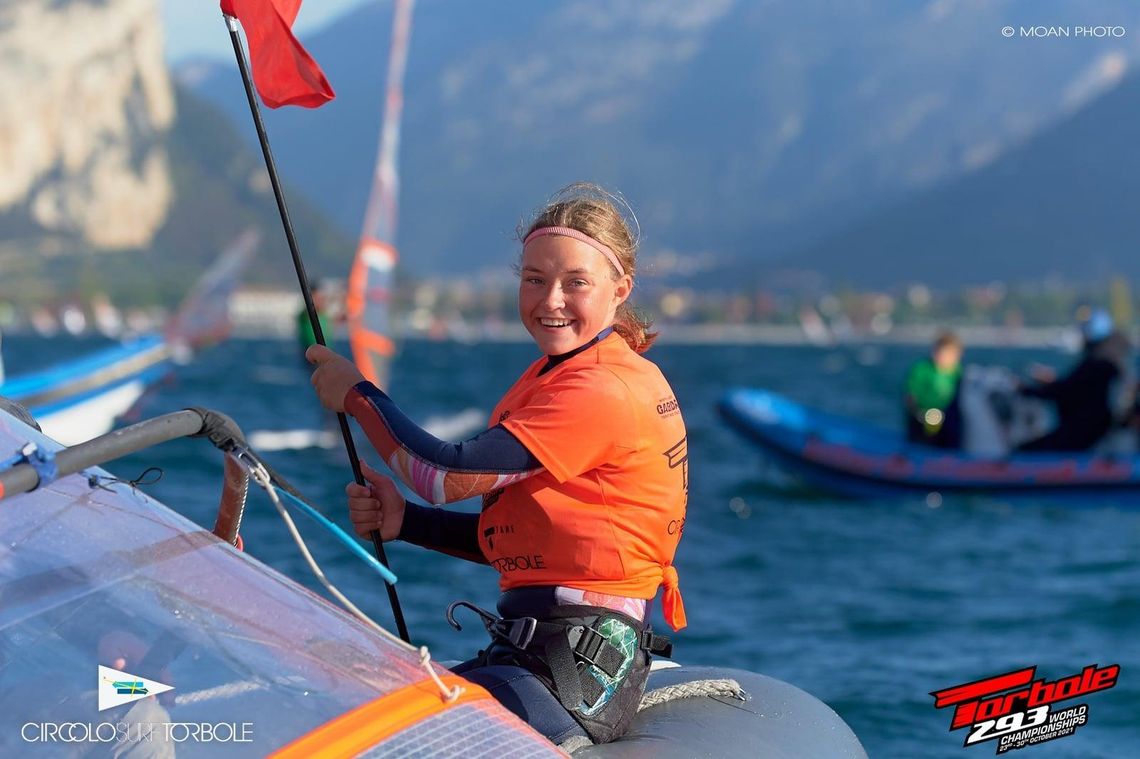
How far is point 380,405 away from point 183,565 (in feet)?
1.90

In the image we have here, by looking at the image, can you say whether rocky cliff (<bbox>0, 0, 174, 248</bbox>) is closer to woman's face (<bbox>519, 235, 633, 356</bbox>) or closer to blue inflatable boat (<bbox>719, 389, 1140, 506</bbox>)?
blue inflatable boat (<bbox>719, 389, 1140, 506</bbox>)

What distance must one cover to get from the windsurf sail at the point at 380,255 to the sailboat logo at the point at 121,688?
21203mm

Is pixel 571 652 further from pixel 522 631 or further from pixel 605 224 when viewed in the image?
pixel 605 224

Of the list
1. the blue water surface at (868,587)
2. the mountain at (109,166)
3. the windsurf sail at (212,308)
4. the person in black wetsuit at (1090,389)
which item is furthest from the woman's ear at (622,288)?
the mountain at (109,166)

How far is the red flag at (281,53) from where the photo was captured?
334 centimetres

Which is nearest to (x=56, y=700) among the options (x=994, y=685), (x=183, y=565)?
(x=183, y=565)

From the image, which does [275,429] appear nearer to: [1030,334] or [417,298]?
[417,298]

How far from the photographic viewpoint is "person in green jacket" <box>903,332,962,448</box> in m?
14.9

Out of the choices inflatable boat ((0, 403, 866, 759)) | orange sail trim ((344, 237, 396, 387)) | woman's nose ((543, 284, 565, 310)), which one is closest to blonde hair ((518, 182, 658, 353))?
woman's nose ((543, 284, 565, 310))

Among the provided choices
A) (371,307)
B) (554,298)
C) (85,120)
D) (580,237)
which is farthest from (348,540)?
(85,120)

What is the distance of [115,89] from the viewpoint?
188375 millimetres

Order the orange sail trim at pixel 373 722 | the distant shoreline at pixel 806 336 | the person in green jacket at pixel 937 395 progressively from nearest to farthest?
the orange sail trim at pixel 373 722 → the person in green jacket at pixel 937 395 → the distant shoreline at pixel 806 336

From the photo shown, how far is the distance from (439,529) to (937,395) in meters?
12.5

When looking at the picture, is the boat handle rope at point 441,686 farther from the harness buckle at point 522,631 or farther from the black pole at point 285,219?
the black pole at point 285,219
